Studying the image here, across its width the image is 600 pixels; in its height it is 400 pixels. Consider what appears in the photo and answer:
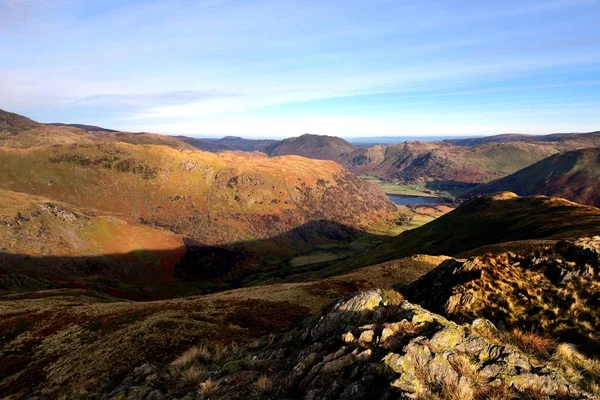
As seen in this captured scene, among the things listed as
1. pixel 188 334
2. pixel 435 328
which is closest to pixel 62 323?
pixel 188 334

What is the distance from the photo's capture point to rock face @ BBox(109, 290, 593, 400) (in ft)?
43.3

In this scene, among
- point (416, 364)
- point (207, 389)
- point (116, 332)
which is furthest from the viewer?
point (116, 332)

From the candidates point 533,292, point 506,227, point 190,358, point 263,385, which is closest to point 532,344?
point 533,292

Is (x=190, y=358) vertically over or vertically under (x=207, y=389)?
under

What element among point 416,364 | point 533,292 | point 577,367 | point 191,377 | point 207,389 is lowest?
point 191,377

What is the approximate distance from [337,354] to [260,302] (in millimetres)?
32438

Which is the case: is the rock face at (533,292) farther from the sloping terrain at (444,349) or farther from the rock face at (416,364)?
the rock face at (416,364)

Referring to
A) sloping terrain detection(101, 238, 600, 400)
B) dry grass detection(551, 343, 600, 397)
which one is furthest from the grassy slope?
dry grass detection(551, 343, 600, 397)

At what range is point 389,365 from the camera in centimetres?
1402

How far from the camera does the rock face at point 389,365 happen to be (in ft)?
43.3

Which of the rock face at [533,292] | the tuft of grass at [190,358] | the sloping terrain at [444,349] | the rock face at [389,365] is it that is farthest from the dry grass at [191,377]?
the rock face at [533,292]

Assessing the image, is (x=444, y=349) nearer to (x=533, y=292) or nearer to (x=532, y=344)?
(x=532, y=344)

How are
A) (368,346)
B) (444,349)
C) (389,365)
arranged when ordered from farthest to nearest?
(368,346), (444,349), (389,365)

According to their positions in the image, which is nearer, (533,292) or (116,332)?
(533,292)
